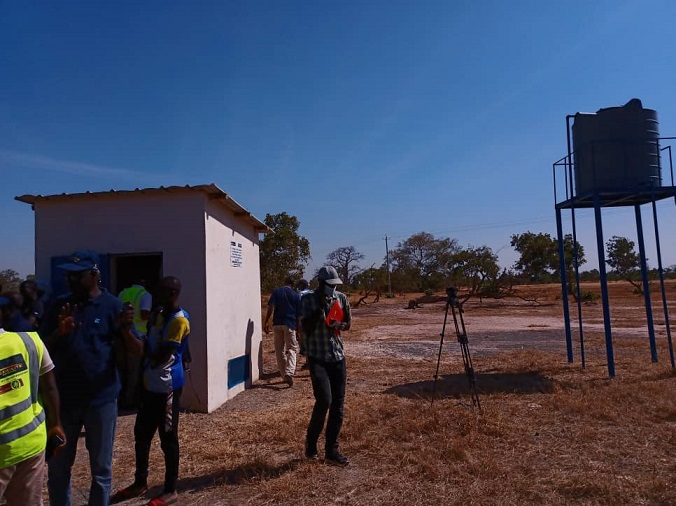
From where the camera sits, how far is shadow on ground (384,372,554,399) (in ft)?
25.3

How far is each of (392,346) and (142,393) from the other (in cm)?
1061

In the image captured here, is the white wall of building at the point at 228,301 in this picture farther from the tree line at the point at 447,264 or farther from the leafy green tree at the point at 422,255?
the leafy green tree at the point at 422,255

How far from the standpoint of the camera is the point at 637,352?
11508 mm

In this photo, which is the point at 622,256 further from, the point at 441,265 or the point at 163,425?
the point at 163,425

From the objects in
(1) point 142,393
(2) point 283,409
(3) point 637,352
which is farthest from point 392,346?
(1) point 142,393

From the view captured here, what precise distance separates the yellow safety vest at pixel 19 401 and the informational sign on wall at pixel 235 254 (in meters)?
5.69

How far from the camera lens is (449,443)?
5.25 meters

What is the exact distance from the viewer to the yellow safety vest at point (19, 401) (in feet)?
8.11

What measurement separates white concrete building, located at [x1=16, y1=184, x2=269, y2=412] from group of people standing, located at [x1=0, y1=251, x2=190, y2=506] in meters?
2.85

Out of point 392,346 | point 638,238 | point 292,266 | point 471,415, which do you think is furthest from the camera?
point 292,266

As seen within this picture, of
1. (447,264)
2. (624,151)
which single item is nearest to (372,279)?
(447,264)

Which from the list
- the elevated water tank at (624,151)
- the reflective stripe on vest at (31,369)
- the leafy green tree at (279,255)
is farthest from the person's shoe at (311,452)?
the leafy green tree at (279,255)

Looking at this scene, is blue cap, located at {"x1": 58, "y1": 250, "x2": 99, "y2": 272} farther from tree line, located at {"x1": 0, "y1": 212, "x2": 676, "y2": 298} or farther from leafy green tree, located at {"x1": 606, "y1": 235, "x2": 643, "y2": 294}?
leafy green tree, located at {"x1": 606, "y1": 235, "x2": 643, "y2": 294}

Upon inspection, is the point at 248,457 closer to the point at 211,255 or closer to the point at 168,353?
the point at 168,353
